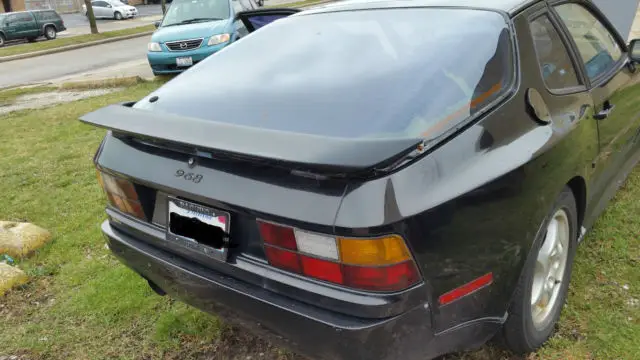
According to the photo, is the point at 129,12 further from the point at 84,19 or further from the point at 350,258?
the point at 350,258

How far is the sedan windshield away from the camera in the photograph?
9.68 metres

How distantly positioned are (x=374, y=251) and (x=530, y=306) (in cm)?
88

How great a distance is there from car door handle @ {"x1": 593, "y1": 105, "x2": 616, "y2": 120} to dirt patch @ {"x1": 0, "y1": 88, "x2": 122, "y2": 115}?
853cm

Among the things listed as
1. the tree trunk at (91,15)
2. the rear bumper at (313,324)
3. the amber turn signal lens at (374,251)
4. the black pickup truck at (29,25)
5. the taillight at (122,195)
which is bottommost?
the black pickup truck at (29,25)

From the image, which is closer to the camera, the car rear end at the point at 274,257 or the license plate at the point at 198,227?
the car rear end at the point at 274,257

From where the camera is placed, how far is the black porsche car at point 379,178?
1480 millimetres

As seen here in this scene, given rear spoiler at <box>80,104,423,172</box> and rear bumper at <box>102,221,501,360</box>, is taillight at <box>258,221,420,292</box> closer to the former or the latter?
rear bumper at <box>102,221,501,360</box>

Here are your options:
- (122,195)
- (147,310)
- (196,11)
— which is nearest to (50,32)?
(196,11)

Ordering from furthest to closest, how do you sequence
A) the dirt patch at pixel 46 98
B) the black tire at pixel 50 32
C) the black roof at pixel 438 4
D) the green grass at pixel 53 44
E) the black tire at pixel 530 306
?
the black tire at pixel 50 32 → the green grass at pixel 53 44 → the dirt patch at pixel 46 98 → the black roof at pixel 438 4 → the black tire at pixel 530 306

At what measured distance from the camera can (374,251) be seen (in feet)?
4.74

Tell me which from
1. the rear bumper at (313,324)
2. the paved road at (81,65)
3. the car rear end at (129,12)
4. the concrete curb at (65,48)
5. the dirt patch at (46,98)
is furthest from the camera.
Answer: the car rear end at (129,12)

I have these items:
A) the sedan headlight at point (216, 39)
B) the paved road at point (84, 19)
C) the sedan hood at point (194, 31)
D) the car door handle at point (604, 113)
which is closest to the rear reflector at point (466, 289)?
the car door handle at point (604, 113)

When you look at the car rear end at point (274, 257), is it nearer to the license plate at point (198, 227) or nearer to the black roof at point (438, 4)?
the license plate at point (198, 227)

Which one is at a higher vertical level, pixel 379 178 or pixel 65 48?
pixel 379 178
